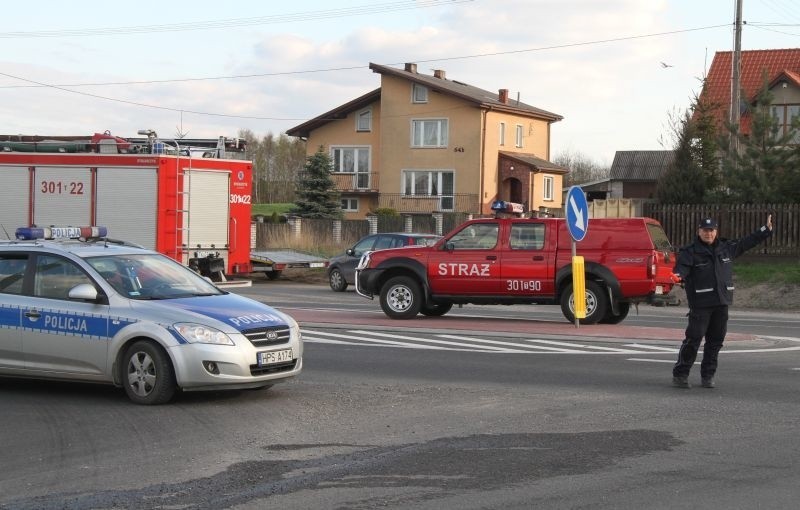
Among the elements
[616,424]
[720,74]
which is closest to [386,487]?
[616,424]

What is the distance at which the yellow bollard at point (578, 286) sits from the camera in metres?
17.6

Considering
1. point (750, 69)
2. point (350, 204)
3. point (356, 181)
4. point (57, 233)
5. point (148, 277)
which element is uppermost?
point (750, 69)

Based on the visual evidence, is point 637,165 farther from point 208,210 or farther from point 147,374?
point 147,374

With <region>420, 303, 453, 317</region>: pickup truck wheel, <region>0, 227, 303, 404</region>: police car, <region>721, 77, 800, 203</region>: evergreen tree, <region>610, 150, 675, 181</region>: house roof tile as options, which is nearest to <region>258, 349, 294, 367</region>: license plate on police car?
<region>0, 227, 303, 404</region>: police car

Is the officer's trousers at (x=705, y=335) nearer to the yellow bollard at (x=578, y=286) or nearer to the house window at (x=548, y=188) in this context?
the yellow bollard at (x=578, y=286)

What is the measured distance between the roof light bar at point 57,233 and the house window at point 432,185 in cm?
4945

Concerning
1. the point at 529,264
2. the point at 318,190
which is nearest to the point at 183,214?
the point at 529,264

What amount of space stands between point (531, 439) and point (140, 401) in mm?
3788

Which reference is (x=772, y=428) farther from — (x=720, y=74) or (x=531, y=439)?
(x=720, y=74)

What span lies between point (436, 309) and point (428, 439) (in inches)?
461

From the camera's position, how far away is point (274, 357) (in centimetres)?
1055

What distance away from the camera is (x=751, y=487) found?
7.20 metres

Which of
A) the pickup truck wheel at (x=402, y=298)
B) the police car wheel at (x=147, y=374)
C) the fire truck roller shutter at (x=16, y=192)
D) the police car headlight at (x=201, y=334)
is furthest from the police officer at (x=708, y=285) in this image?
the fire truck roller shutter at (x=16, y=192)

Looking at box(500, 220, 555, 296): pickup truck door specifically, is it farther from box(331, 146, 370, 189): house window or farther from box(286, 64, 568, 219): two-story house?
box(331, 146, 370, 189): house window
